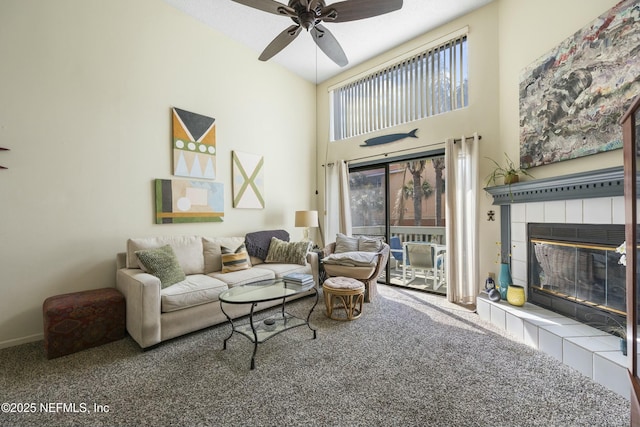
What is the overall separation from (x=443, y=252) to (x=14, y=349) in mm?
4714

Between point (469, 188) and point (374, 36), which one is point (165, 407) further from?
point (374, 36)

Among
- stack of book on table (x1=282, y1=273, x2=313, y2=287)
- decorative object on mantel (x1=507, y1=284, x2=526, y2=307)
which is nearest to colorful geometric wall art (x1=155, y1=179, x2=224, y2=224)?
stack of book on table (x1=282, y1=273, x2=313, y2=287)

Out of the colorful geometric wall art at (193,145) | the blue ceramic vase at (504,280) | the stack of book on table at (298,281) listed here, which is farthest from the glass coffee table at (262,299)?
the blue ceramic vase at (504,280)

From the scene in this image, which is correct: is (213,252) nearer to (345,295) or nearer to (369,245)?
(345,295)

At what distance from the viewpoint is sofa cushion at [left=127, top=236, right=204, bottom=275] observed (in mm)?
2609

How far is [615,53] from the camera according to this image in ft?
6.36

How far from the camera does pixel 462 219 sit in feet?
10.8

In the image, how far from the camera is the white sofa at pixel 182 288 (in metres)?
2.12

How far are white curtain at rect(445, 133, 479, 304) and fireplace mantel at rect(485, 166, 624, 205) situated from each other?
1.00 feet

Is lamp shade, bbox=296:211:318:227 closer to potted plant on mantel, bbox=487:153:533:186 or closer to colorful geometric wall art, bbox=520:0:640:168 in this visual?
potted plant on mantel, bbox=487:153:533:186

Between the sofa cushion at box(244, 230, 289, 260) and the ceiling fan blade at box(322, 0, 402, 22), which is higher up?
the ceiling fan blade at box(322, 0, 402, 22)

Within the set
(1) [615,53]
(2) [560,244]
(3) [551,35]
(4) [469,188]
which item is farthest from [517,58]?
(2) [560,244]

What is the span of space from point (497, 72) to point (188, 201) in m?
4.07

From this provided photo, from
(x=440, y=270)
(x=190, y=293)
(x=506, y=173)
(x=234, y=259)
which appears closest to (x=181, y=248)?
(x=234, y=259)
